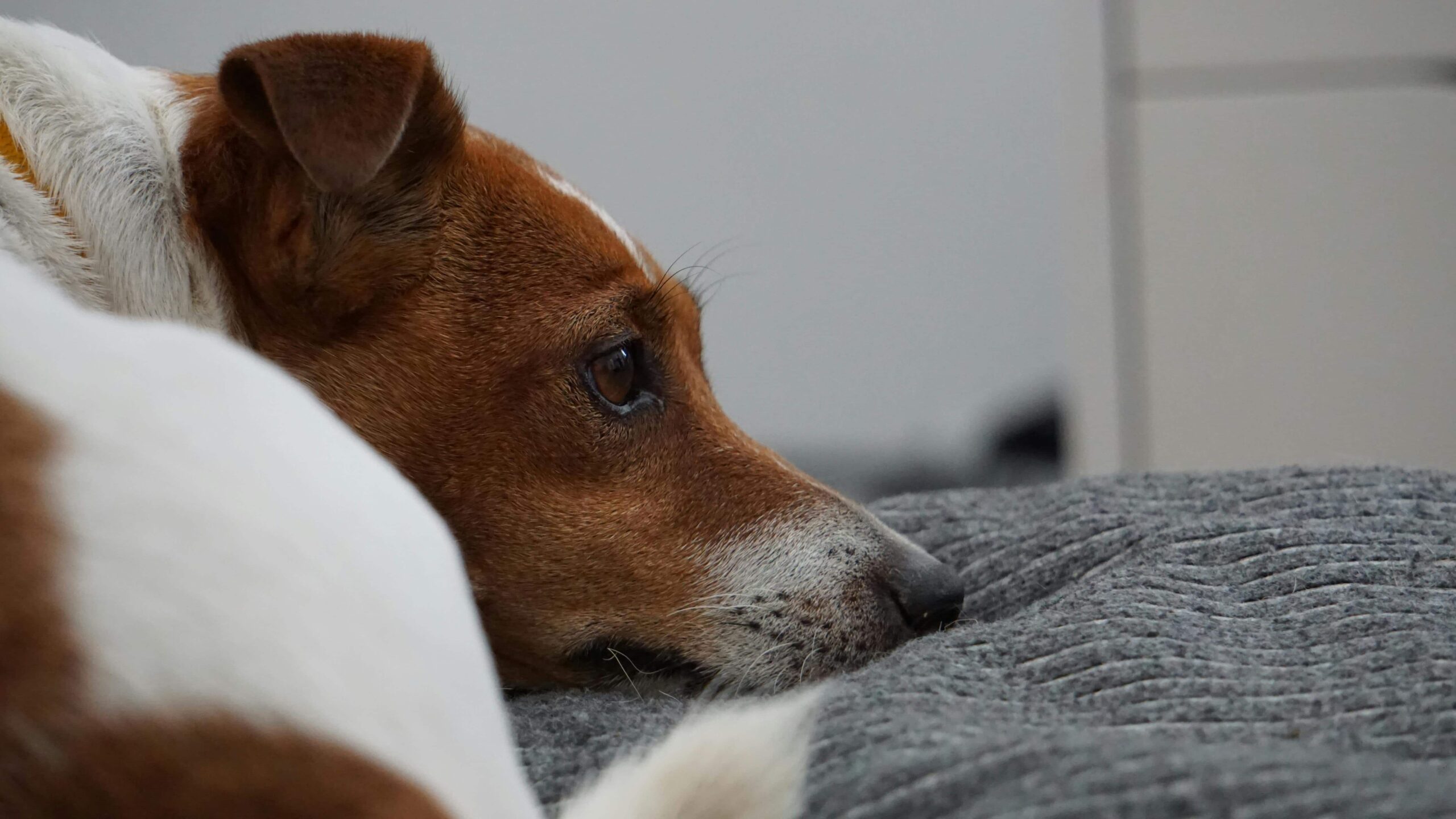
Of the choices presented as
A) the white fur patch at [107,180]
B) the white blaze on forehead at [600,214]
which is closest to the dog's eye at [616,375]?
the white blaze on forehead at [600,214]

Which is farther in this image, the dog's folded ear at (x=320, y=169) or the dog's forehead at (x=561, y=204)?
the dog's forehead at (x=561, y=204)

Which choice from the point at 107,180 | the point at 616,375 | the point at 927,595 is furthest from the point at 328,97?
the point at 927,595

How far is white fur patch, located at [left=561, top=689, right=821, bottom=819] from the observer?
2.42 ft

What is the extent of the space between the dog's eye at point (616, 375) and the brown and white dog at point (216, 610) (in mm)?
542

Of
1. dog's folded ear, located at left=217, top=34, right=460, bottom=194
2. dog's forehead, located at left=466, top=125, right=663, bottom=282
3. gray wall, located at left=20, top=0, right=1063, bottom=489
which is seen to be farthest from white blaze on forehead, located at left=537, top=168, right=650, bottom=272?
gray wall, located at left=20, top=0, right=1063, bottom=489

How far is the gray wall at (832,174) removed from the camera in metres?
3.64

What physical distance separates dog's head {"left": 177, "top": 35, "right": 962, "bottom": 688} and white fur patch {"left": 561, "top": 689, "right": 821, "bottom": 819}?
391mm

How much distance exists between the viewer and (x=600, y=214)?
4.61 feet

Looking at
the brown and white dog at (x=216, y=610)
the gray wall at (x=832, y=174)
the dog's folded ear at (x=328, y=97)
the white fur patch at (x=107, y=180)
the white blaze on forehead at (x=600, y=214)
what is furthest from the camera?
the gray wall at (x=832, y=174)

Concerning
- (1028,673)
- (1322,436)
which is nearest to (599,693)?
(1028,673)

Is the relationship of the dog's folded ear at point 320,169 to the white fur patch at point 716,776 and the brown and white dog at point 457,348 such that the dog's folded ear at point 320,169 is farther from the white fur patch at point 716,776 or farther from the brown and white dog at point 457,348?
the white fur patch at point 716,776

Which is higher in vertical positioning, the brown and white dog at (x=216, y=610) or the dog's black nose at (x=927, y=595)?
the brown and white dog at (x=216, y=610)

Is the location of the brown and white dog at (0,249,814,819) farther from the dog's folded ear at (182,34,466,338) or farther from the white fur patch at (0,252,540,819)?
the dog's folded ear at (182,34,466,338)

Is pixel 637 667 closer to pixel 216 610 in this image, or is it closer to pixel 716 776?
pixel 716 776
